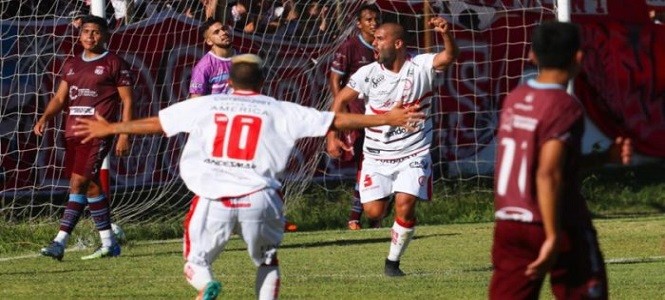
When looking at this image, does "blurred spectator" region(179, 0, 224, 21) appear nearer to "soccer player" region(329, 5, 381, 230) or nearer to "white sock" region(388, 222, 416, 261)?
"soccer player" region(329, 5, 381, 230)

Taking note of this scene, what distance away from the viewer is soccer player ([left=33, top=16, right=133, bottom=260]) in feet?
45.6

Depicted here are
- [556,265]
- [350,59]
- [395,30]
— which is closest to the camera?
[556,265]

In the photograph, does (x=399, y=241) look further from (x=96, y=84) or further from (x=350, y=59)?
(x=350, y=59)

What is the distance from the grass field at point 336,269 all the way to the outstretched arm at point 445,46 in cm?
163

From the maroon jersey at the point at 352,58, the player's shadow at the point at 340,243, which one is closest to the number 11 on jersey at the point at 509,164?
the player's shadow at the point at 340,243

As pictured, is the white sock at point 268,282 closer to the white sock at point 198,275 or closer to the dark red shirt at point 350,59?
the white sock at point 198,275

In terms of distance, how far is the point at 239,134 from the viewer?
8.88 m

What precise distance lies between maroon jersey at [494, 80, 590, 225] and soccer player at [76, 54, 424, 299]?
6.09 ft

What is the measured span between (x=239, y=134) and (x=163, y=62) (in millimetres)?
8893

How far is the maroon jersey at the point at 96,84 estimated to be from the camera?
45.6ft

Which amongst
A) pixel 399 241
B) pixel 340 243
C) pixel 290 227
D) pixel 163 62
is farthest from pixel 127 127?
pixel 163 62

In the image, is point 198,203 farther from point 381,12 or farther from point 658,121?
point 658,121

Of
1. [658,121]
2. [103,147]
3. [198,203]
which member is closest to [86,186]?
[103,147]

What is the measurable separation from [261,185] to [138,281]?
3.34m
